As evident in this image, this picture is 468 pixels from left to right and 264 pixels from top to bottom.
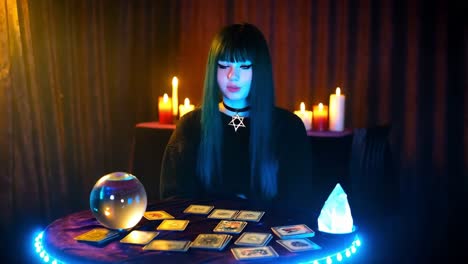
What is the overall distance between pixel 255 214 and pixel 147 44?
84.0 inches

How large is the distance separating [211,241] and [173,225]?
0.19 metres

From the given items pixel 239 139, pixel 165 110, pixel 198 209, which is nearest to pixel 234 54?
pixel 239 139

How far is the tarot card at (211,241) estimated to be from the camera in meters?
1.28

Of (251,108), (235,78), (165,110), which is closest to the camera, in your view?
(235,78)

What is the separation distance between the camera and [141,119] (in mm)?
3398

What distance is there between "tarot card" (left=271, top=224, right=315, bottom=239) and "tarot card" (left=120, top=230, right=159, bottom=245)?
0.35 metres

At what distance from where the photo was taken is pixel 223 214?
1.58 meters

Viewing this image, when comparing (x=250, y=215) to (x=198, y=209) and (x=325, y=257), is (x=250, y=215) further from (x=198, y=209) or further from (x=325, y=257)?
→ (x=325, y=257)

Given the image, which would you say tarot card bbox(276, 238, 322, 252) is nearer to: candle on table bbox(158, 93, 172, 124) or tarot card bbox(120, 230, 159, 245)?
tarot card bbox(120, 230, 159, 245)

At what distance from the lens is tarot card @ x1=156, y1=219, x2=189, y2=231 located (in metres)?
1.44

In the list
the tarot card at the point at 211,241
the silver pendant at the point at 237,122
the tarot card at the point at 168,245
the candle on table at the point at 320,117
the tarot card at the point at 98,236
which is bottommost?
the tarot card at the point at 211,241

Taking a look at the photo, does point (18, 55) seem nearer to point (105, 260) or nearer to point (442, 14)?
point (105, 260)

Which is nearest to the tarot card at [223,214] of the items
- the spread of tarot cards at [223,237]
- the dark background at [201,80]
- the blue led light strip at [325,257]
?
the spread of tarot cards at [223,237]

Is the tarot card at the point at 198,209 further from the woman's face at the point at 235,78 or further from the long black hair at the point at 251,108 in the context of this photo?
the woman's face at the point at 235,78
